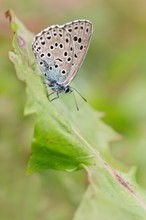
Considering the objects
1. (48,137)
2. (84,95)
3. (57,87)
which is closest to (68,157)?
(48,137)

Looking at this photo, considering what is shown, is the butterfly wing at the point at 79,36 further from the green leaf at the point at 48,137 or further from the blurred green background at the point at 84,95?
the blurred green background at the point at 84,95

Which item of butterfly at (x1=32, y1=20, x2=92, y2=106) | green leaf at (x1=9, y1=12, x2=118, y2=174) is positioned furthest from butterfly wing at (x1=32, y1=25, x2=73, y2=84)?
green leaf at (x1=9, y1=12, x2=118, y2=174)

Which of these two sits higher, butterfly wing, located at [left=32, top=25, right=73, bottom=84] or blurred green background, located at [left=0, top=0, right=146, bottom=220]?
butterfly wing, located at [left=32, top=25, right=73, bottom=84]

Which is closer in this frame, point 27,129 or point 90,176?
point 90,176

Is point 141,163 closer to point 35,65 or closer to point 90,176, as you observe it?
point 35,65

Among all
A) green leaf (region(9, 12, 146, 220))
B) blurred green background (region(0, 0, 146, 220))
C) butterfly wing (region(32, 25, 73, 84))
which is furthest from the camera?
blurred green background (region(0, 0, 146, 220))

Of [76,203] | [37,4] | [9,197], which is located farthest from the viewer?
[37,4]

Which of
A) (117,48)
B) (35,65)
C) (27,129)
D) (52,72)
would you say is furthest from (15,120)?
(117,48)

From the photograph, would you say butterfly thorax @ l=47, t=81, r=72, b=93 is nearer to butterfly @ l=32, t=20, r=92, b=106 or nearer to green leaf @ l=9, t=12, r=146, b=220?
butterfly @ l=32, t=20, r=92, b=106

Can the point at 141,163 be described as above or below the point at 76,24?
below
